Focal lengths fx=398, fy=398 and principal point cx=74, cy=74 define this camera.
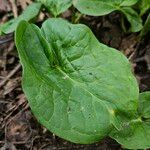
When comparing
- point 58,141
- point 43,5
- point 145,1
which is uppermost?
point 43,5

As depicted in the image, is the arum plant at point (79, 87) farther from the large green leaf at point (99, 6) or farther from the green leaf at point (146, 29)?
the green leaf at point (146, 29)

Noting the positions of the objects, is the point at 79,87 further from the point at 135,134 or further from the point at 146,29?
the point at 146,29

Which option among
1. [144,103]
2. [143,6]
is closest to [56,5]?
[143,6]

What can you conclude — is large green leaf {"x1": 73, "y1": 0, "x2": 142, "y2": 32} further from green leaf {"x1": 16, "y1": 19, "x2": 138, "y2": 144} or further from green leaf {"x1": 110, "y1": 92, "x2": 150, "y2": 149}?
green leaf {"x1": 110, "y1": 92, "x2": 150, "y2": 149}

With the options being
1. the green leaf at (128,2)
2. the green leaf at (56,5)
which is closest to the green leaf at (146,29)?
the green leaf at (128,2)

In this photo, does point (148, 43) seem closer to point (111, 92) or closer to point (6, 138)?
point (111, 92)

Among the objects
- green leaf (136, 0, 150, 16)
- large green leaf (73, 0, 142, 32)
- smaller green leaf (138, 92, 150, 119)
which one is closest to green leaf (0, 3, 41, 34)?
large green leaf (73, 0, 142, 32)

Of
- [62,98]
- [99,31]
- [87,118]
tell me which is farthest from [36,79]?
[99,31]
